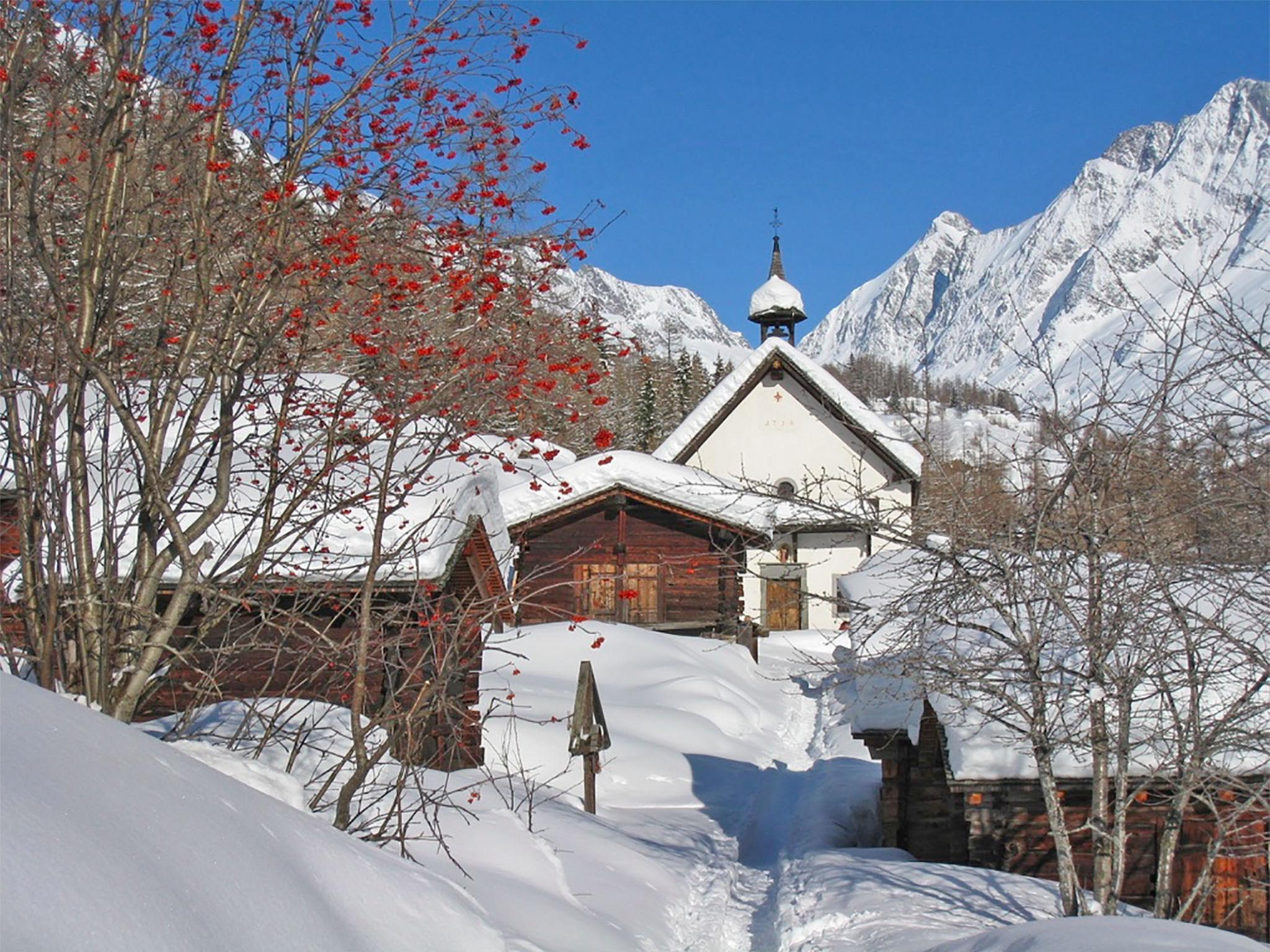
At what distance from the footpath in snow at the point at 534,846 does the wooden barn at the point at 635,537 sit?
9.06 ft

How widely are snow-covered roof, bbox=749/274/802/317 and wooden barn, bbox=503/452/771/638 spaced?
9.70 meters

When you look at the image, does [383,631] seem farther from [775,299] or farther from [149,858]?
[775,299]

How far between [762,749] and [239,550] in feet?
34.3

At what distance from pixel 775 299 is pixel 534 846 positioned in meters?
26.7

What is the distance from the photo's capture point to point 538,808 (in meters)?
9.97

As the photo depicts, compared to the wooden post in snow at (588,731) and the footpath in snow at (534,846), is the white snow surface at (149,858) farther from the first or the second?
the wooden post in snow at (588,731)

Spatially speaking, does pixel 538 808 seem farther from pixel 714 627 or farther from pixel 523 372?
pixel 714 627

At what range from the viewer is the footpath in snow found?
247cm

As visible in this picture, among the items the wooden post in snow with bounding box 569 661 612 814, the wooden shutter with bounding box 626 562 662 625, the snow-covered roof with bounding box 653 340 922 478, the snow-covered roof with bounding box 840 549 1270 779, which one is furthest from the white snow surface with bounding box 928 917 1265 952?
the snow-covered roof with bounding box 653 340 922 478

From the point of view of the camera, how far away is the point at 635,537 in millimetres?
24109

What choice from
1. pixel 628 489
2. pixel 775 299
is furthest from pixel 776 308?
pixel 628 489

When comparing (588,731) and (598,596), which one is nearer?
(588,731)

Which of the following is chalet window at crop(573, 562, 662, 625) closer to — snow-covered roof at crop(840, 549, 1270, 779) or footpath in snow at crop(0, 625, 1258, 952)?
footpath in snow at crop(0, 625, 1258, 952)

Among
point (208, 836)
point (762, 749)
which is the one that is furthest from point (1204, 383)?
point (762, 749)
